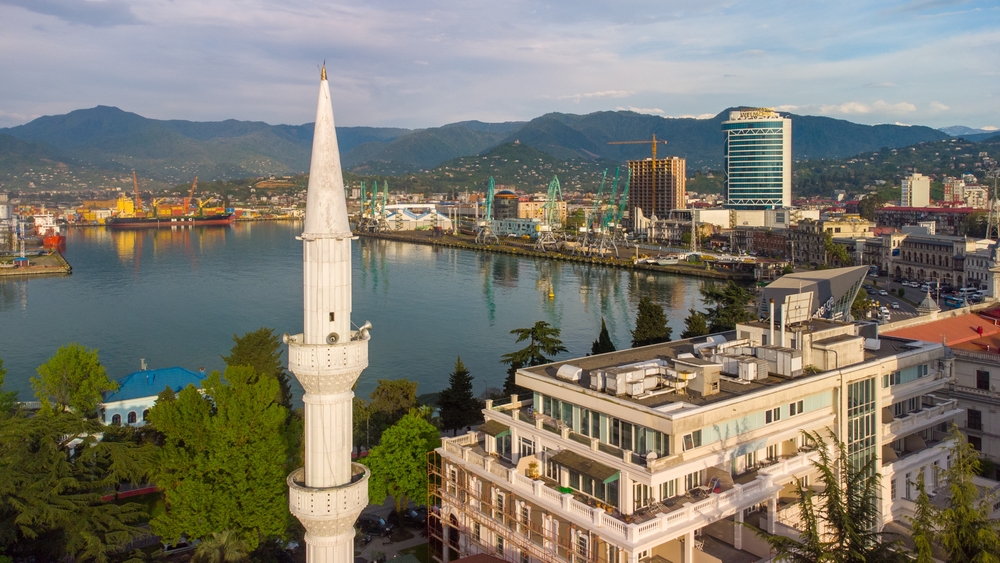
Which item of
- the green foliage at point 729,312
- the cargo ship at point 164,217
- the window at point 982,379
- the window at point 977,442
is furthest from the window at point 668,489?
the cargo ship at point 164,217

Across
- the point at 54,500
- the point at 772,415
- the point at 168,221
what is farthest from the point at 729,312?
the point at 168,221

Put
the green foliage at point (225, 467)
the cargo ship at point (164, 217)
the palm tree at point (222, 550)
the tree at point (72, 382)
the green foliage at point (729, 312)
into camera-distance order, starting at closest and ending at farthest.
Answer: the palm tree at point (222, 550)
the green foliage at point (225, 467)
the tree at point (72, 382)
the green foliage at point (729, 312)
the cargo ship at point (164, 217)

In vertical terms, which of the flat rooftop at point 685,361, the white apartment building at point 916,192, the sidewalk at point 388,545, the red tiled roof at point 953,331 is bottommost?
the sidewalk at point 388,545

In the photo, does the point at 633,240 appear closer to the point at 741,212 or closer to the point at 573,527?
the point at 741,212

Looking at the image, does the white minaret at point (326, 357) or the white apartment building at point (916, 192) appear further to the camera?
the white apartment building at point (916, 192)

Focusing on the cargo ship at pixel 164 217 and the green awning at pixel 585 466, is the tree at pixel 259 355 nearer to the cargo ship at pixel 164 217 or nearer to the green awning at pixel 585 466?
the green awning at pixel 585 466

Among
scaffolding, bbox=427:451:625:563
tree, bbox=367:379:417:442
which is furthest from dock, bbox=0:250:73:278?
scaffolding, bbox=427:451:625:563

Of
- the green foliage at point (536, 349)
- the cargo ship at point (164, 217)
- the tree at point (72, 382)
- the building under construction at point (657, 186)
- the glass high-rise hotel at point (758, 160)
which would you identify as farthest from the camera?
the cargo ship at point (164, 217)

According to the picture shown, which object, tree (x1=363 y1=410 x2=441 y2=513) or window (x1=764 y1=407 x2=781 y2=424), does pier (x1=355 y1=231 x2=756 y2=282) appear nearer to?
tree (x1=363 y1=410 x2=441 y2=513)
